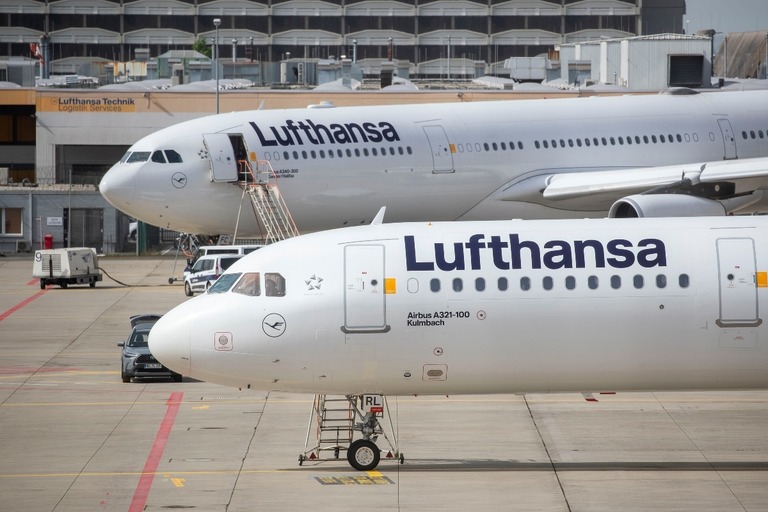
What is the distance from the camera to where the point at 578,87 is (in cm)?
8350

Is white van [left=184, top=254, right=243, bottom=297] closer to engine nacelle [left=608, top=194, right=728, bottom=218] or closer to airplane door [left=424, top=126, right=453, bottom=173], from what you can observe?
airplane door [left=424, top=126, right=453, bottom=173]

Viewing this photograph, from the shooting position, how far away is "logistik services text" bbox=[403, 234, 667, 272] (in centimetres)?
2139

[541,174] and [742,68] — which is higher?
[742,68]

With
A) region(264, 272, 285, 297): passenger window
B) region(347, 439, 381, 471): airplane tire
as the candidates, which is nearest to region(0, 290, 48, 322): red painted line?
region(264, 272, 285, 297): passenger window

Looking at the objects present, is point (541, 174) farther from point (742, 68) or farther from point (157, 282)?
point (742, 68)

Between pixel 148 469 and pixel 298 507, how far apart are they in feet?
12.5

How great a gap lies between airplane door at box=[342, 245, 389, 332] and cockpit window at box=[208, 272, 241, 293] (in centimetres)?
192

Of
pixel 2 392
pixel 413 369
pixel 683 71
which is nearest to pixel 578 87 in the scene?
pixel 683 71

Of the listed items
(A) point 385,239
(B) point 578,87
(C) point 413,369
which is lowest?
(C) point 413,369

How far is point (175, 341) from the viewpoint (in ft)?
69.9

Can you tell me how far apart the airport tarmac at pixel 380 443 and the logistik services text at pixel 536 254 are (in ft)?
11.4

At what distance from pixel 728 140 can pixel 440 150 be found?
10.5 metres

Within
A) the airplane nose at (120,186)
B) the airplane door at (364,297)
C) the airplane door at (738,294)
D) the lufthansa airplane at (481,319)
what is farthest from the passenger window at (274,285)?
the airplane nose at (120,186)

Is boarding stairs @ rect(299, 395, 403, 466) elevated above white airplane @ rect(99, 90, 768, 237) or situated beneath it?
situated beneath
